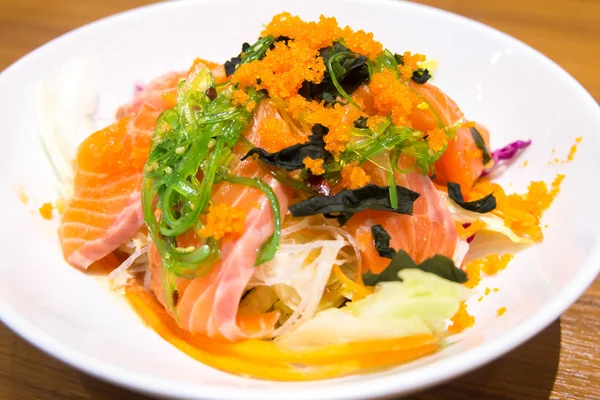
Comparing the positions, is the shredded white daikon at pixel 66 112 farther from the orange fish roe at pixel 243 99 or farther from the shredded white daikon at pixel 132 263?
the orange fish roe at pixel 243 99

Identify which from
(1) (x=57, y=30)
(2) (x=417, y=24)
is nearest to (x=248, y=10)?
(2) (x=417, y=24)

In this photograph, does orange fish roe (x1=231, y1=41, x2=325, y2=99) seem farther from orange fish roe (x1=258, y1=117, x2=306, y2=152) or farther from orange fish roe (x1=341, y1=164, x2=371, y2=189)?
orange fish roe (x1=341, y1=164, x2=371, y2=189)

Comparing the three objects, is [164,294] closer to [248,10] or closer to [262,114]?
[262,114]

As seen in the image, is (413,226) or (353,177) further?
(413,226)

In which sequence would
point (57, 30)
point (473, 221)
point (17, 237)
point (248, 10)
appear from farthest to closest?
point (57, 30)
point (248, 10)
point (473, 221)
point (17, 237)

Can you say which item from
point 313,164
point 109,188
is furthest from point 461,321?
point 109,188

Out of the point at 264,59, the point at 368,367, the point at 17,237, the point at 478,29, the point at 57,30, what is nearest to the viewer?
the point at 368,367

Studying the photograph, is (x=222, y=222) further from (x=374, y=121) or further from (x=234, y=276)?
(x=374, y=121)

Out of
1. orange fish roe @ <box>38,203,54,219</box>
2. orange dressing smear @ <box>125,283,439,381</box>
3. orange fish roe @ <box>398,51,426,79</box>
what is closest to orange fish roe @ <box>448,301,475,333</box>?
orange dressing smear @ <box>125,283,439,381</box>
